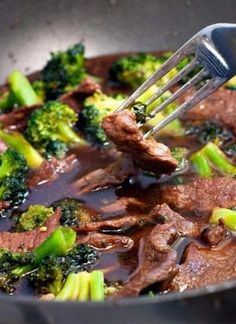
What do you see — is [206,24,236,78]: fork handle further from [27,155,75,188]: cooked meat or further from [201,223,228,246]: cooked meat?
[27,155,75,188]: cooked meat

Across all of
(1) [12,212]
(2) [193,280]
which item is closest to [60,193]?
(1) [12,212]

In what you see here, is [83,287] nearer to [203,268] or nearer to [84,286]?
[84,286]

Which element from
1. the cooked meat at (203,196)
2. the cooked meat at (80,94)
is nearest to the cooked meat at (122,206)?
the cooked meat at (203,196)

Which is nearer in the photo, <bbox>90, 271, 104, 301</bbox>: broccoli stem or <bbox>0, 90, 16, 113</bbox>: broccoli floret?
<bbox>90, 271, 104, 301</bbox>: broccoli stem

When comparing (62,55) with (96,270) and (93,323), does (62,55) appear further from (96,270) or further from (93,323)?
(93,323)

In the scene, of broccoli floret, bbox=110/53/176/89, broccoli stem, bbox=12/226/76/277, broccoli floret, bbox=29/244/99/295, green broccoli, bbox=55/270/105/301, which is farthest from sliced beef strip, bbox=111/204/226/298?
broccoli floret, bbox=110/53/176/89
